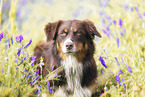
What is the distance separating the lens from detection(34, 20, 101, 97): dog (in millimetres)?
3186

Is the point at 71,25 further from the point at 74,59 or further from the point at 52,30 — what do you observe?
the point at 74,59

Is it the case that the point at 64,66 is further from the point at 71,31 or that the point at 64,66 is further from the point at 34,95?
the point at 34,95

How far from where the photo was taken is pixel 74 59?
3.33 metres

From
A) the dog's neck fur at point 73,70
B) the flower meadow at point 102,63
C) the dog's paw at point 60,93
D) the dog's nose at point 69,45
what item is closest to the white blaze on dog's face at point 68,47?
the dog's nose at point 69,45

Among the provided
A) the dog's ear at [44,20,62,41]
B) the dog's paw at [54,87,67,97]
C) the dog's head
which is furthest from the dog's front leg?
the dog's ear at [44,20,62,41]

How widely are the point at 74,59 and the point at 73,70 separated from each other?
198 millimetres

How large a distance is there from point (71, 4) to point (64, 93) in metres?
9.40

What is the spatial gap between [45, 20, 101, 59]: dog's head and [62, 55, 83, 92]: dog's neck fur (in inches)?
7.4

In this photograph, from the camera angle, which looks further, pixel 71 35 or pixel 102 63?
pixel 71 35

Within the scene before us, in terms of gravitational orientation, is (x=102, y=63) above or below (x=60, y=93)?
above

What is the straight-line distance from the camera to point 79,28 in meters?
3.29

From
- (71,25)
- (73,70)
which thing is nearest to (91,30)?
(71,25)

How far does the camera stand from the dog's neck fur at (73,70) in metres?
3.30

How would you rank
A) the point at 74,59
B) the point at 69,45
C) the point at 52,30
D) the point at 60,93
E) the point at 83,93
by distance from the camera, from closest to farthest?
the point at 69,45
the point at 60,93
the point at 83,93
the point at 74,59
the point at 52,30
